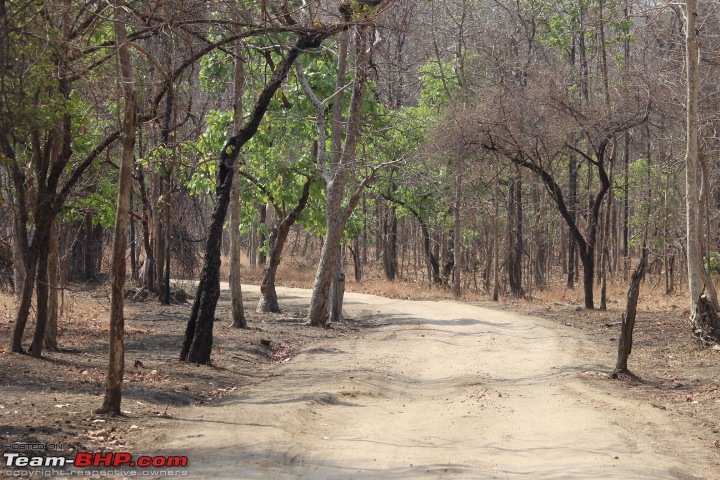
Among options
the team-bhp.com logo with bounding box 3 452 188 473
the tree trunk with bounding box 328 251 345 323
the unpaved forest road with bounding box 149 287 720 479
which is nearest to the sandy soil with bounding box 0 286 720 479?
the unpaved forest road with bounding box 149 287 720 479

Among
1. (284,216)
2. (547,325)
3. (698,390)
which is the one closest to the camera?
(698,390)

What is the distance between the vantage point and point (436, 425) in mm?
10445

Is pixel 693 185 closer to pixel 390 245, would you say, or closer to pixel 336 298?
pixel 336 298

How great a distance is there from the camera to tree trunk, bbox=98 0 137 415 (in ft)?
31.2

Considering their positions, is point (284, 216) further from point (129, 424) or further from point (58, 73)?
point (129, 424)

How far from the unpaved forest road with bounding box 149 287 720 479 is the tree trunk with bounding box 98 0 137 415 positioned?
2.92 ft

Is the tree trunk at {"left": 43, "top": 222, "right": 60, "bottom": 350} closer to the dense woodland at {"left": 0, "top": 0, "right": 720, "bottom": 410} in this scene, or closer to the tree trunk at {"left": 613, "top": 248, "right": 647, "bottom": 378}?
the dense woodland at {"left": 0, "top": 0, "right": 720, "bottom": 410}

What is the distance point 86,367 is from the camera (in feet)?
45.2

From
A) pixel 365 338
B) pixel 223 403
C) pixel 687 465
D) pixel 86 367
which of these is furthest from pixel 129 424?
pixel 365 338

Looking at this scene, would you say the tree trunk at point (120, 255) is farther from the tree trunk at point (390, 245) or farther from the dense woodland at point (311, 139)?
the tree trunk at point (390, 245)

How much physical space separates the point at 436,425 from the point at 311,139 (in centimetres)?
1560

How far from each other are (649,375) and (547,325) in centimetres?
827

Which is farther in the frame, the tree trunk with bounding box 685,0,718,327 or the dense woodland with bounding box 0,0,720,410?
the tree trunk with bounding box 685,0,718,327

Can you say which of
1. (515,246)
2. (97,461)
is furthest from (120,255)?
(515,246)
